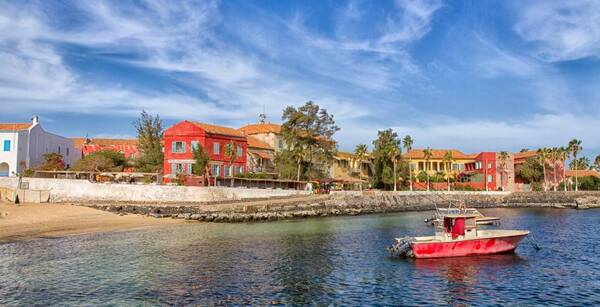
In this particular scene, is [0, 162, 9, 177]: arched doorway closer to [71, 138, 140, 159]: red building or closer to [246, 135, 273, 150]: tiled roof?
[71, 138, 140, 159]: red building

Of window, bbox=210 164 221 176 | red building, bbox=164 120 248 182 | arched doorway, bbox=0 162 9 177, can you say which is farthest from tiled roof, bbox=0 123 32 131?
window, bbox=210 164 221 176

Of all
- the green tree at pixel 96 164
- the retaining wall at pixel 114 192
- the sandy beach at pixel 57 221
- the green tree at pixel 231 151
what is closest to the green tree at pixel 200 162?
the retaining wall at pixel 114 192

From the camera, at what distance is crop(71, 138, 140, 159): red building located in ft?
289

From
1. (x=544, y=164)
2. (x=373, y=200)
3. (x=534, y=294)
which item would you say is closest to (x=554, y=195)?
(x=544, y=164)

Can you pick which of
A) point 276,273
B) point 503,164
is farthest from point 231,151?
point 503,164

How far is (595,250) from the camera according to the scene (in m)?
31.0

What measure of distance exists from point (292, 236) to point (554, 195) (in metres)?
73.7

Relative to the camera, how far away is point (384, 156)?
93250 millimetres

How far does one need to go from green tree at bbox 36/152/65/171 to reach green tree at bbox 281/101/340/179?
113ft

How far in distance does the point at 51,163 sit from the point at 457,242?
193 feet

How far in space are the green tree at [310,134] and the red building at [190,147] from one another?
11.7 metres

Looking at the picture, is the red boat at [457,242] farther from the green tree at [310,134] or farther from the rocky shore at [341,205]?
the green tree at [310,134]

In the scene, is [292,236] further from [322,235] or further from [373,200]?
[373,200]

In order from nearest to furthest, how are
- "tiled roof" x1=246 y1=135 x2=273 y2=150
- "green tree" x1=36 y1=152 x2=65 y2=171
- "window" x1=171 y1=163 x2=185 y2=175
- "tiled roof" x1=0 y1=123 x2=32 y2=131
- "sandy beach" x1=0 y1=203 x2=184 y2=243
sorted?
"sandy beach" x1=0 y1=203 x2=184 y2=243
"green tree" x1=36 y1=152 x2=65 y2=171
"tiled roof" x1=0 y1=123 x2=32 y2=131
"window" x1=171 y1=163 x2=185 y2=175
"tiled roof" x1=246 y1=135 x2=273 y2=150
